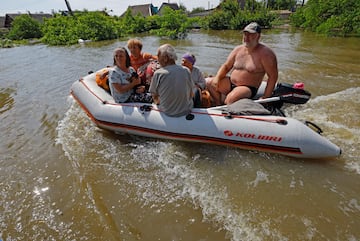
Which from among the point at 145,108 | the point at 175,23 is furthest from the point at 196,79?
the point at 175,23

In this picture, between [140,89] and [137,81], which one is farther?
[140,89]

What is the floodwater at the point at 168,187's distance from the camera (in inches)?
82.0

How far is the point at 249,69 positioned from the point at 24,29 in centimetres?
2594

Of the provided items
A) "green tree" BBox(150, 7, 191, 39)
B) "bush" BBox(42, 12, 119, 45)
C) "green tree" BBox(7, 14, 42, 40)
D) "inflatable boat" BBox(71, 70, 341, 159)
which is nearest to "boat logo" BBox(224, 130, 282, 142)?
"inflatable boat" BBox(71, 70, 341, 159)

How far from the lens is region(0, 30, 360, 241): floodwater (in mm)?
2082

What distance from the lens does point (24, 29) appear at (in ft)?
75.0

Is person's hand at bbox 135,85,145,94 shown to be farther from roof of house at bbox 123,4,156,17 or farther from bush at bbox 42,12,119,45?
roof of house at bbox 123,4,156,17

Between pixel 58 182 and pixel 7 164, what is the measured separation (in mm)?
913

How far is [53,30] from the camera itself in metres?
16.9

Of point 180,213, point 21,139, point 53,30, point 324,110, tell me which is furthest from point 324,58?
point 53,30

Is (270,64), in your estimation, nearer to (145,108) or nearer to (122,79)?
(145,108)

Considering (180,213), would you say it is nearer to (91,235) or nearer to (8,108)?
(91,235)

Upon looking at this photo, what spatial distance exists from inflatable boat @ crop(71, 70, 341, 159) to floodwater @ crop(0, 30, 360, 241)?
0.16m

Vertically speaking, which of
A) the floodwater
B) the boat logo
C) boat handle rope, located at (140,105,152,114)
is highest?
boat handle rope, located at (140,105,152,114)
